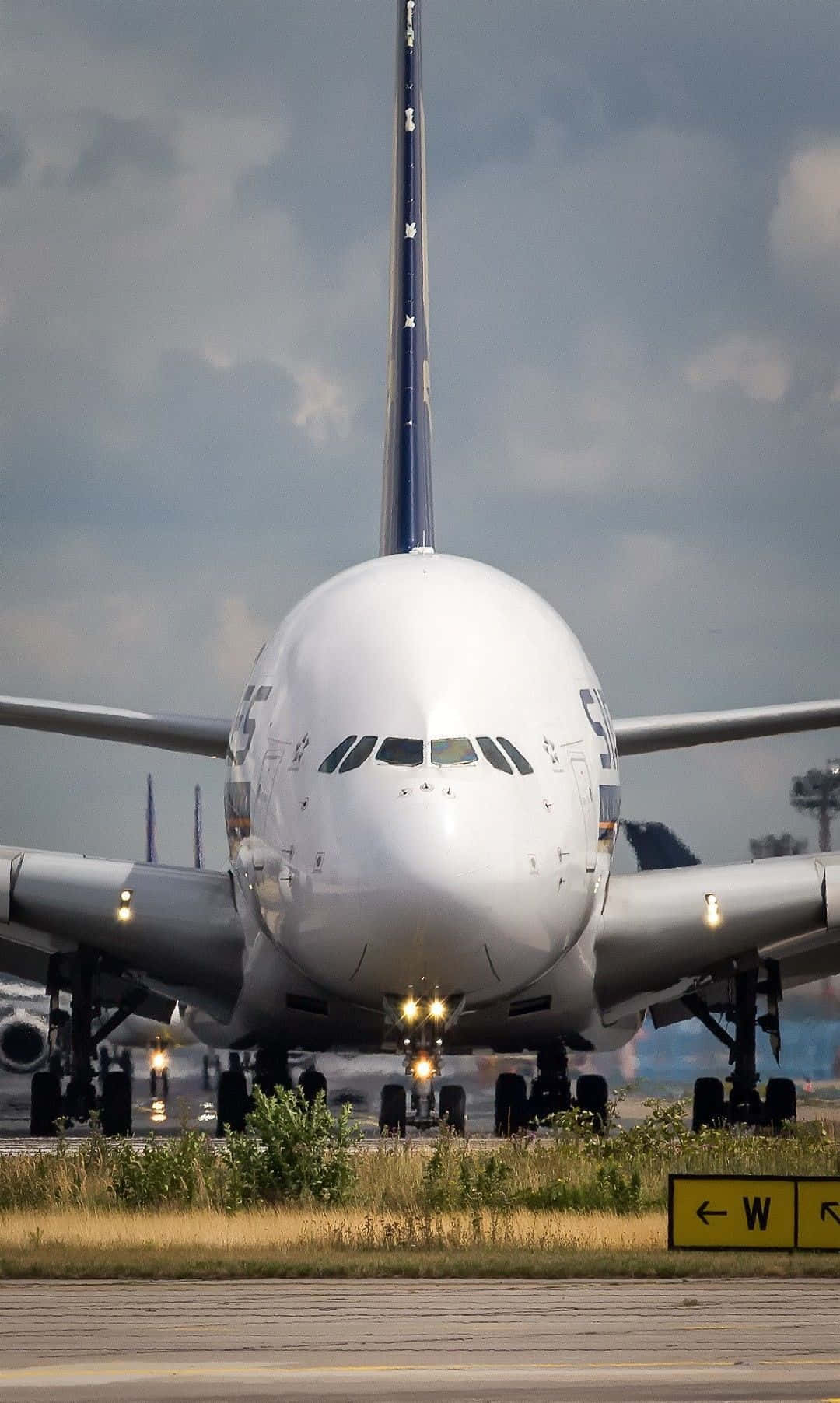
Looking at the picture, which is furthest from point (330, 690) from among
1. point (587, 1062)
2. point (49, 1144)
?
point (587, 1062)

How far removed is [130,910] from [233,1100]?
Result: 415cm

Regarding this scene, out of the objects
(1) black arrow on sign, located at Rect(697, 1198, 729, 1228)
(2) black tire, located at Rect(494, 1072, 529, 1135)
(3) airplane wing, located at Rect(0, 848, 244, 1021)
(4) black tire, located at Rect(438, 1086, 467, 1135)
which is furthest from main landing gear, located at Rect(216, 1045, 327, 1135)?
(1) black arrow on sign, located at Rect(697, 1198, 729, 1228)

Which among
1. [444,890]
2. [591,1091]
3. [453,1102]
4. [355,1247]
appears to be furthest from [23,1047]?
[355,1247]

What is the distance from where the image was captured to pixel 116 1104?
27859 millimetres

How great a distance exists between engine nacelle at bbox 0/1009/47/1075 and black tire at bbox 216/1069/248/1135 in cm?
1751

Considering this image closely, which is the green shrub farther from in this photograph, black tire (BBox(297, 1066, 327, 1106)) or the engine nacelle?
the engine nacelle

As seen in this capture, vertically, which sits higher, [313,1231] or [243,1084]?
[243,1084]

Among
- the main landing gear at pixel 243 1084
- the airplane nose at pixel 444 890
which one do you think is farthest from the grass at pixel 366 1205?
the main landing gear at pixel 243 1084

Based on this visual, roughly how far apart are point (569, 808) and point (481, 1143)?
3397 millimetres

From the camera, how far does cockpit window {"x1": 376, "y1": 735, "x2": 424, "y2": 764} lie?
21.8 meters

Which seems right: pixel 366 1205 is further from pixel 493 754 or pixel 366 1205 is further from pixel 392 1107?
pixel 392 1107

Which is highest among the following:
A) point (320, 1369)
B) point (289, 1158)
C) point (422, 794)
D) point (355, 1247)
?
point (422, 794)

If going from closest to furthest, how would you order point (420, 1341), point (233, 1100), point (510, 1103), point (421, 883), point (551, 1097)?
point (420, 1341) < point (421, 883) < point (233, 1100) < point (551, 1097) < point (510, 1103)

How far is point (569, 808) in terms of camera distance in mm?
22844
